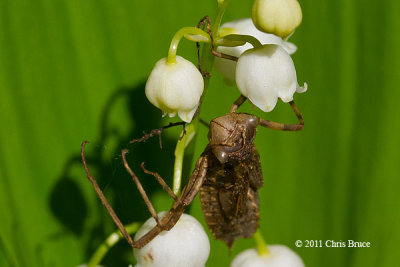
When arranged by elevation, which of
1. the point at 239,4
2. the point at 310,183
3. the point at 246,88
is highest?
the point at 239,4

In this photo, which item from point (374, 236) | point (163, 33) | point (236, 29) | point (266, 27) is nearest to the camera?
point (266, 27)

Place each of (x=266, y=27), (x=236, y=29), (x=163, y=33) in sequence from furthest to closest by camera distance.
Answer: (x=163, y=33) < (x=236, y=29) < (x=266, y=27)

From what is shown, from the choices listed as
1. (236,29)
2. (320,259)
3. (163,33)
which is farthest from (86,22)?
(320,259)

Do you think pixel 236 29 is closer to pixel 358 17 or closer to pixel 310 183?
pixel 358 17

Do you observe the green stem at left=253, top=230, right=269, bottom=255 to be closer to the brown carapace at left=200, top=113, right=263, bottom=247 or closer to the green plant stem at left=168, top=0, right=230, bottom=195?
the brown carapace at left=200, top=113, right=263, bottom=247
